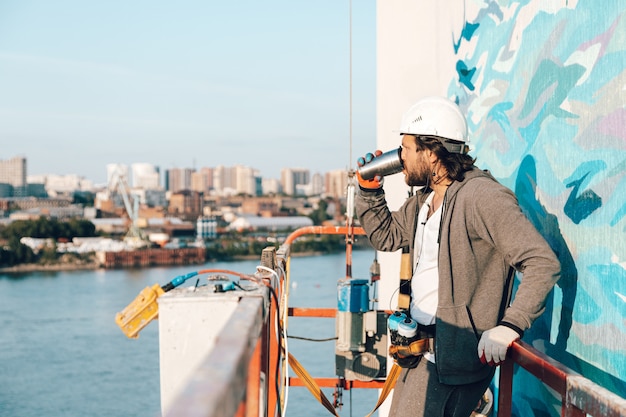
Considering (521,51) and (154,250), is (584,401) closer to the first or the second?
(521,51)

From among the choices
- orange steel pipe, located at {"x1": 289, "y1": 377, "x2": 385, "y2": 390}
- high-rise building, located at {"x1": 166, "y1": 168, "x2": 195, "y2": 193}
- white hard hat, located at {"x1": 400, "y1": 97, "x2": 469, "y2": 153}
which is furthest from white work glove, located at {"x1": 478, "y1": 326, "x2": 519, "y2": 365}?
high-rise building, located at {"x1": 166, "y1": 168, "x2": 195, "y2": 193}

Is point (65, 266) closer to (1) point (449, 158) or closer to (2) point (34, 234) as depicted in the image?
(2) point (34, 234)

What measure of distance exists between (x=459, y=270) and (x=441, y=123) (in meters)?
0.49

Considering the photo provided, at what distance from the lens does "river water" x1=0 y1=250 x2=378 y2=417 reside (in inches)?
912

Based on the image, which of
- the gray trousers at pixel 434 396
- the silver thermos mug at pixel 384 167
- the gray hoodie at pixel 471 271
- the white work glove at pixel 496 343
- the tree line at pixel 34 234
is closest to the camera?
the white work glove at pixel 496 343

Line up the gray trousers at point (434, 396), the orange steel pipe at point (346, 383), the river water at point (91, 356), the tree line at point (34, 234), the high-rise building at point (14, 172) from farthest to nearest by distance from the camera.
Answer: the high-rise building at point (14, 172) < the tree line at point (34, 234) < the river water at point (91, 356) < the orange steel pipe at point (346, 383) < the gray trousers at point (434, 396)

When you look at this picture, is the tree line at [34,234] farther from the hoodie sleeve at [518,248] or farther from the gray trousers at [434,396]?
the hoodie sleeve at [518,248]

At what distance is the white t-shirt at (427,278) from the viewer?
2.24 m

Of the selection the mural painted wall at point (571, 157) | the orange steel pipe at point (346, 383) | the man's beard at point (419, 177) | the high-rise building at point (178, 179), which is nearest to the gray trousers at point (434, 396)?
the mural painted wall at point (571, 157)

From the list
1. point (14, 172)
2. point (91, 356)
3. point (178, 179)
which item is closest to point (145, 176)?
point (178, 179)

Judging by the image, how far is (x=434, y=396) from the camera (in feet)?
7.23

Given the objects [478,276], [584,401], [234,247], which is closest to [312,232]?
[478,276]

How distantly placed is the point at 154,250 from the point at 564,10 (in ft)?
240

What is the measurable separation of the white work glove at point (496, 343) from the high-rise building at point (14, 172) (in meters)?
146
